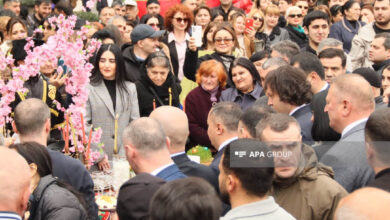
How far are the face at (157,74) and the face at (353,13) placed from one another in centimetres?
425

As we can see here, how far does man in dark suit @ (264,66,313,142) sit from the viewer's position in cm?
477

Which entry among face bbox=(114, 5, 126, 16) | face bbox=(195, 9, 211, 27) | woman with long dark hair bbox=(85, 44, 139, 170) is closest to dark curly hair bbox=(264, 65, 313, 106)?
woman with long dark hair bbox=(85, 44, 139, 170)

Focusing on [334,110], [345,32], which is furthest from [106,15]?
[334,110]

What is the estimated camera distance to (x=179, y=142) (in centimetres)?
400

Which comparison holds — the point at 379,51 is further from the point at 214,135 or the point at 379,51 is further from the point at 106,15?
the point at 106,15

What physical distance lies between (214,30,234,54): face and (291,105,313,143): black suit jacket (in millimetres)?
2801

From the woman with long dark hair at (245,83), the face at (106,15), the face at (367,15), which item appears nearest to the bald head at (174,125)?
the woman with long dark hair at (245,83)

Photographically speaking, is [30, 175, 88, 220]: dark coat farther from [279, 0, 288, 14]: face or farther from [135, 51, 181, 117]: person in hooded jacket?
[279, 0, 288, 14]: face

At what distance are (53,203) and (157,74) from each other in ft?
10.3

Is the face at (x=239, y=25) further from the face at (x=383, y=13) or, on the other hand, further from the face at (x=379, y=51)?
the face at (x=379, y=51)

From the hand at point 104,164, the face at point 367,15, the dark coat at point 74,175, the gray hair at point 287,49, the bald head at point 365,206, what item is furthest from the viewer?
the face at point 367,15

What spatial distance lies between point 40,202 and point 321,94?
227 cm

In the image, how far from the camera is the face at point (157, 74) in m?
6.48

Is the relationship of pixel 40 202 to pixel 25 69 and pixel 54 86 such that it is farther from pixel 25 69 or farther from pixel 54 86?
pixel 54 86
